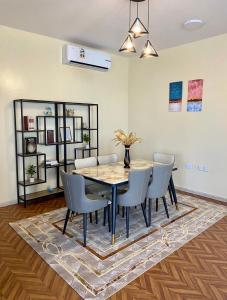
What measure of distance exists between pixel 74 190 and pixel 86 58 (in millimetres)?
2801

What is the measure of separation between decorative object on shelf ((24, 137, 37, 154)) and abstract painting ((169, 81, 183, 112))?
2.75m

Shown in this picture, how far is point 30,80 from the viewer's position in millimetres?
3943

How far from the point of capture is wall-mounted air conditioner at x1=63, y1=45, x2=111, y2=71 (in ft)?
13.6

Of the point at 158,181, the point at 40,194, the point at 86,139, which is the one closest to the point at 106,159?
the point at 86,139

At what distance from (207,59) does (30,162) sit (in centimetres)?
364

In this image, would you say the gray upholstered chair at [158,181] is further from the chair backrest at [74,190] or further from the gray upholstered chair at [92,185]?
the chair backrest at [74,190]

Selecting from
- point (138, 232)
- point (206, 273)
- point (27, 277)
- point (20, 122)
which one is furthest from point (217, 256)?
point (20, 122)

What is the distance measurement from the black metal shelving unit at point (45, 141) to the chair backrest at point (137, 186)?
183 cm

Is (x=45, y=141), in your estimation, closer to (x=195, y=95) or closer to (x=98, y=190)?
(x=98, y=190)

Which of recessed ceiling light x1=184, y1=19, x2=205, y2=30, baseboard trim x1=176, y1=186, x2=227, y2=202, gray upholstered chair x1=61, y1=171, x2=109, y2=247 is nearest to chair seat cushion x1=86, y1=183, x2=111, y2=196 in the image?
gray upholstered chair x1=61, y1=171, x2=109, y2=247

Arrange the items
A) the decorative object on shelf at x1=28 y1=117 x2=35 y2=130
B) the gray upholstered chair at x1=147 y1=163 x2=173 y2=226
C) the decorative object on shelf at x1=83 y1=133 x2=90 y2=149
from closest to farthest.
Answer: the gray upholstered chair at x1=147 y1=163 x2=173 y2=226 < the decorative object on shelf at x1=28 y1=117 x2=35 y2=130 < the decorative object on shelf at x1=83 y1=133 x2=90 y2=149

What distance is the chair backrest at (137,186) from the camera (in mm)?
2719

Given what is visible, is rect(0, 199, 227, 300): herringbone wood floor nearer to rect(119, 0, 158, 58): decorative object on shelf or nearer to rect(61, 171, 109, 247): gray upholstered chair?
rect(61, 171, 109, 247): gray upholstered chair

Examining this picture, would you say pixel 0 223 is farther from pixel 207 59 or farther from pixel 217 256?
pixel 207 59
